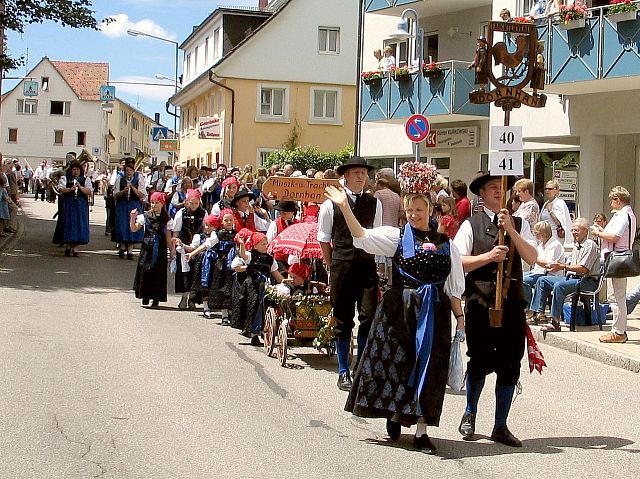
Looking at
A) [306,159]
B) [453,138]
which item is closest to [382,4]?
[453,138]

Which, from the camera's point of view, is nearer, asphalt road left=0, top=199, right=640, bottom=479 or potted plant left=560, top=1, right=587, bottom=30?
asphalt road left=0, top=199, right=640, bottom=479

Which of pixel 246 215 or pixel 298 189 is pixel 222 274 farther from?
pixel 298 189

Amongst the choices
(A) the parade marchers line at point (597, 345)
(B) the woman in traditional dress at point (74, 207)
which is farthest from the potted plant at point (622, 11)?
(B) the woman in traditional dress at point (74, 207)

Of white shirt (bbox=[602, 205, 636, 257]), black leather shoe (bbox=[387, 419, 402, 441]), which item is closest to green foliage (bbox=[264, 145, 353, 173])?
white shirt (bbox=[602, 205, 636, 257])

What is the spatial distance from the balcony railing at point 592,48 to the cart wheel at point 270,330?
10686 mm

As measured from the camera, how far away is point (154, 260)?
15.9m

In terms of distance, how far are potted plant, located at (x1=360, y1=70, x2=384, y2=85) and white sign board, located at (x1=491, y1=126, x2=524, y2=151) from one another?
839 inches

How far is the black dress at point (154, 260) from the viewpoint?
16.0 m

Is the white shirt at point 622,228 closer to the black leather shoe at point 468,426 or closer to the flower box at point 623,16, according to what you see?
the black leather shoe at point 468,426

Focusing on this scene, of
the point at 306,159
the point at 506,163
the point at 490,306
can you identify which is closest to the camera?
the point at 490,306

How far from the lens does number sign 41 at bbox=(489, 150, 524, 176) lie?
26.6 ft

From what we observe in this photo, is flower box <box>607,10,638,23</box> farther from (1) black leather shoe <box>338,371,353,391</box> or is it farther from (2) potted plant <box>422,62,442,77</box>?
(1) black leather shoe <box>338,371,353,391</box>

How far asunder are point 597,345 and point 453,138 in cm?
1707

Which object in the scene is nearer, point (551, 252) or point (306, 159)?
point (551, 252)
